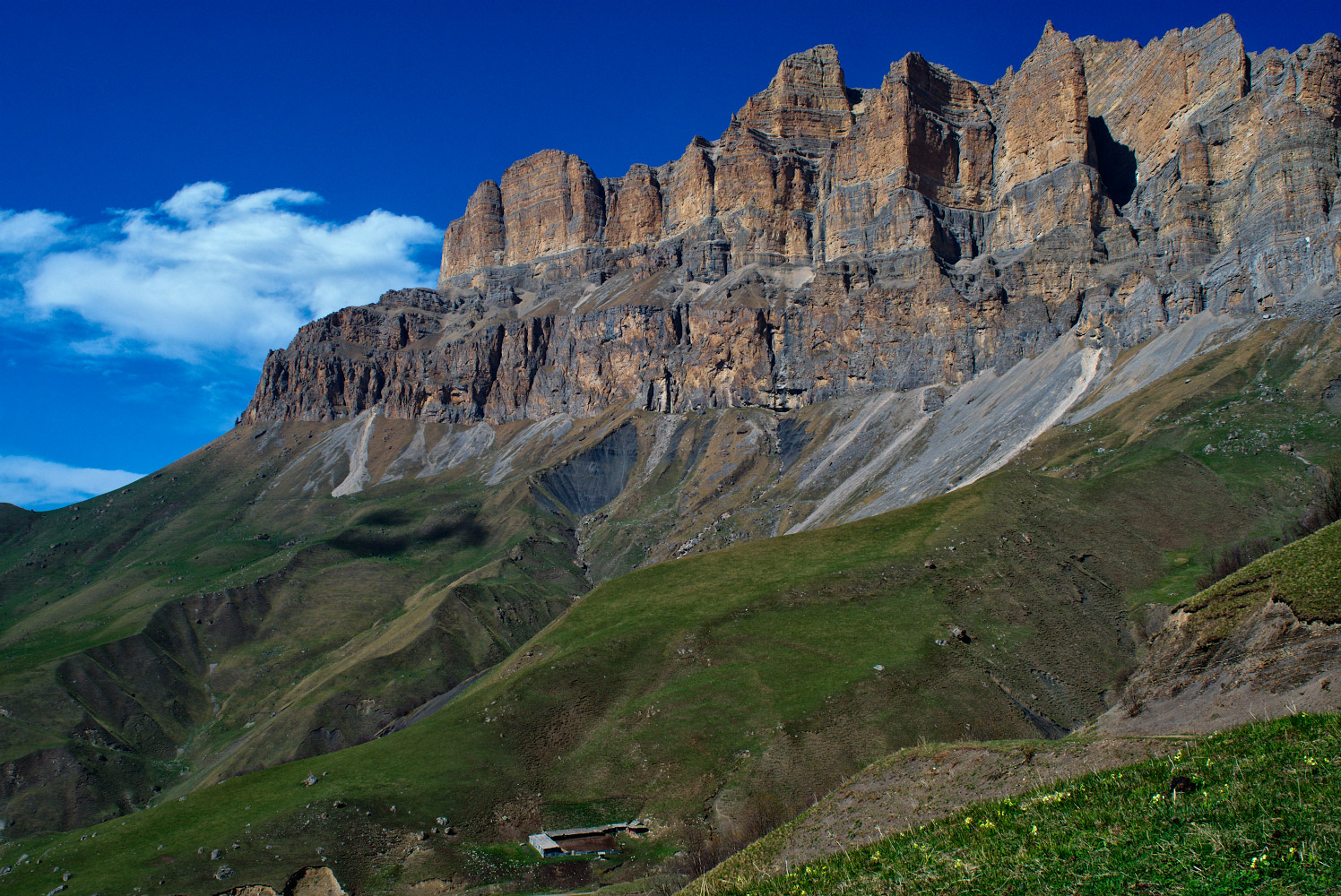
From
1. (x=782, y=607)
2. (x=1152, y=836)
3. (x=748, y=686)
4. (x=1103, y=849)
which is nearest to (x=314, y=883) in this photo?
(x=748, y=686)

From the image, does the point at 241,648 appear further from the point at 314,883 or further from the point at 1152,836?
the point at 1152,836

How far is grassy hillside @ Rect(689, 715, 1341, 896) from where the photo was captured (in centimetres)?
1310

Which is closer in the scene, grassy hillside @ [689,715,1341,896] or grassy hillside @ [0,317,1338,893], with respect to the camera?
grassy hillside @ [689,715,1341,896]

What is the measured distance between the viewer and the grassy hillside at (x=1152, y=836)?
13.1 meters

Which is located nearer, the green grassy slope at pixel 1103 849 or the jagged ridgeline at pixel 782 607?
the green grassy slope at pixel 1103 849

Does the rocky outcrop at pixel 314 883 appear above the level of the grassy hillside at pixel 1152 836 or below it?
below

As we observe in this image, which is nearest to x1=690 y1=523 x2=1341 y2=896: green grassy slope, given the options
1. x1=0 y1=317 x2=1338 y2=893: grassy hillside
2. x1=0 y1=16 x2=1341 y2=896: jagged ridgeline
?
x1=0 y1=16 x2=1341 y2=896: jagged ridgeline

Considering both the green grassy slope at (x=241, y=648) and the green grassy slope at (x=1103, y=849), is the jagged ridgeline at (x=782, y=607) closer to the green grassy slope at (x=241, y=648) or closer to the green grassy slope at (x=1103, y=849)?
the green grassy slope at (x=241, y=648)

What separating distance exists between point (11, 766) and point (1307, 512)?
14016cm

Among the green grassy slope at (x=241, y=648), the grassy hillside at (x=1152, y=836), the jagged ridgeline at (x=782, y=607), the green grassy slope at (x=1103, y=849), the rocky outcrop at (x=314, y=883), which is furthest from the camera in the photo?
the green grassy slope at (x=241, y=648)

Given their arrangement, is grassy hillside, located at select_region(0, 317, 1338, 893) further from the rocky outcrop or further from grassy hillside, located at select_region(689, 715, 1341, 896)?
grassy hillside, located at select_region(689, 715, 1341, 896)

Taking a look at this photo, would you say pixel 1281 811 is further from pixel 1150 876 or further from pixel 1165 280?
pixel 1165 280

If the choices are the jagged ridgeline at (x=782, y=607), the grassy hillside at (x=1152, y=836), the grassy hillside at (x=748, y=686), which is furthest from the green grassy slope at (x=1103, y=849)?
the grassy hillside at (x=748, y=686)

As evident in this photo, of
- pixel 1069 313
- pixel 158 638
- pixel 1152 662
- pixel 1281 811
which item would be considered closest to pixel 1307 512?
pixel 1152 662
